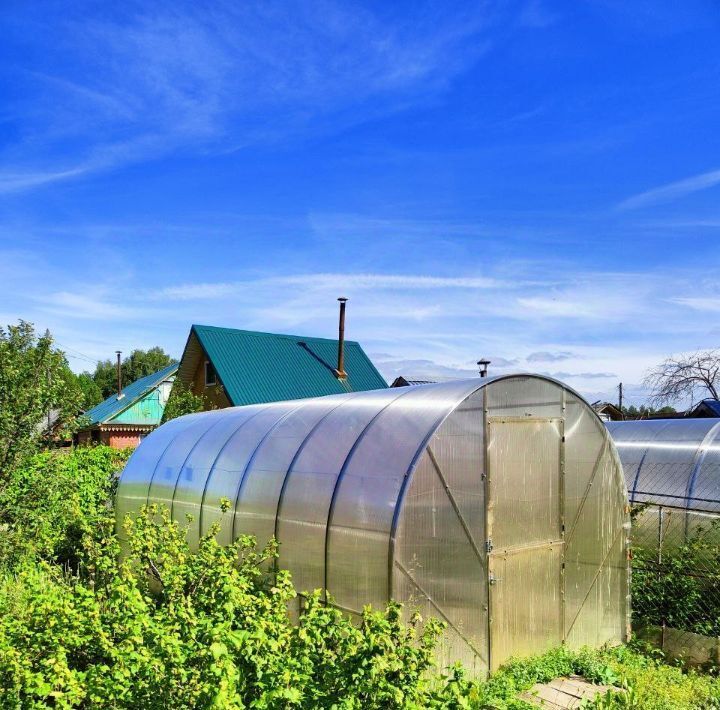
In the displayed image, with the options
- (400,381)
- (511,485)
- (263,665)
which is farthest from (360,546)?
(400,381)

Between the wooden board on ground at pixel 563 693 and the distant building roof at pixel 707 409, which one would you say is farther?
the distant building roof at pixel 707 409

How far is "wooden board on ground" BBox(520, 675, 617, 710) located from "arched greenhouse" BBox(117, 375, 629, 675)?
49 cm

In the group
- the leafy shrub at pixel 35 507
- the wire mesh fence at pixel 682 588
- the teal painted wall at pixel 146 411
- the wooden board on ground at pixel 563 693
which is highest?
the teal painted wall at pixel 146 411

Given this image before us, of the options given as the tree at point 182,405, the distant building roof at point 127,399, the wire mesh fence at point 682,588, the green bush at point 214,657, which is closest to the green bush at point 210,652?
the green bush at point 214,657

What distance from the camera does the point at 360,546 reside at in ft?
21.8

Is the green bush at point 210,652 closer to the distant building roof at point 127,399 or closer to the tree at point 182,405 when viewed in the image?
the tree at point 182,405

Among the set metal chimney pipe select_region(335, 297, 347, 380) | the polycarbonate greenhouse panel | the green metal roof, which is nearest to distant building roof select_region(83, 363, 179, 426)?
the green metal roof

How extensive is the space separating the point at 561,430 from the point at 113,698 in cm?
612

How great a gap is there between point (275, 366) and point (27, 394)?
1567 centimetres

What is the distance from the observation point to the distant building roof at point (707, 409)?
79.4 feet

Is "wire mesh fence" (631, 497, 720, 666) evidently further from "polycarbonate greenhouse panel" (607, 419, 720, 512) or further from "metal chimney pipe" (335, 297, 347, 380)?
"metal chimney pipe" (335, 297, 347, 380)

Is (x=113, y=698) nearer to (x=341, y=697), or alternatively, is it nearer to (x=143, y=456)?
(x=341, y=697)

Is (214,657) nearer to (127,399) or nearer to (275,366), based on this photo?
(275,366)

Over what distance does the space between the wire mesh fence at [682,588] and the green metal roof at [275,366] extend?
15.3m
